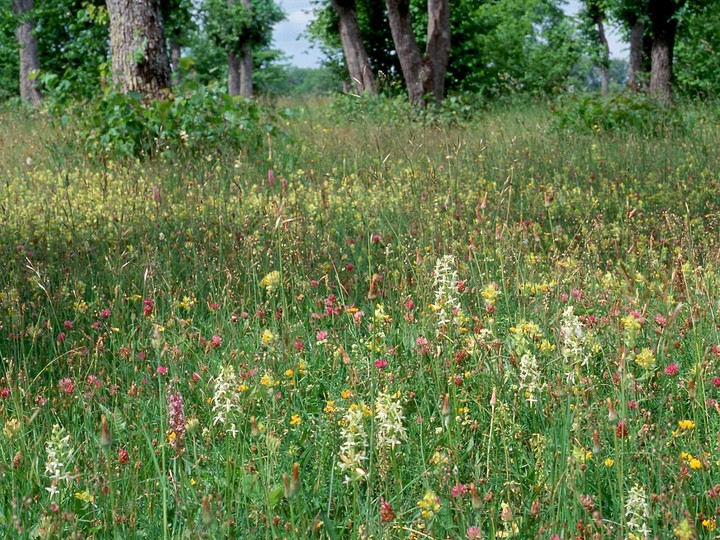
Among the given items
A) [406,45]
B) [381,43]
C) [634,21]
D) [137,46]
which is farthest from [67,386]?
[381,43]

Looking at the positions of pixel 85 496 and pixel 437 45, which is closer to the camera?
pixel 85 496

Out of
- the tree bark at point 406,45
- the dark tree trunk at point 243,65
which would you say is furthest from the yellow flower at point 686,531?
the dark tree trunk at point 243,65

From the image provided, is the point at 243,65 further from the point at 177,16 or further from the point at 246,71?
the point at 177,16

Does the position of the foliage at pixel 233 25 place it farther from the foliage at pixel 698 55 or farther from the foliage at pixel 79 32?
the foliage at pixel 698 55

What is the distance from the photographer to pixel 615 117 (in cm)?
911

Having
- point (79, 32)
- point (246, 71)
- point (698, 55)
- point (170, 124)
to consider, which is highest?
point (246, 71)

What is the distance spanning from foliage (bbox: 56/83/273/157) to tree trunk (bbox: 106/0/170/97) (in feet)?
1.30

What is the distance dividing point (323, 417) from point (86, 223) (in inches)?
120

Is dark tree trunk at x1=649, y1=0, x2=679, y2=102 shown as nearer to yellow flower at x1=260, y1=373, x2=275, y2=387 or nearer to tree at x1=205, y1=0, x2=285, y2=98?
yellow flower at x1=260, y1=373, x2=275, y2=387

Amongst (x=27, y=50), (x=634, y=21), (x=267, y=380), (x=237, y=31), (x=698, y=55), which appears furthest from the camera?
(x=237, y=31)

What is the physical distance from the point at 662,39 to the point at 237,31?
16.3m

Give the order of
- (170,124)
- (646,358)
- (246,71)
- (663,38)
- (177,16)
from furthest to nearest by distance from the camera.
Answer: (246,71) < (177,16) < (663,38) < (170,124) < (646,358)

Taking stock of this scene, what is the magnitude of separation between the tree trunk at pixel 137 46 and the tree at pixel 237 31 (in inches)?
715

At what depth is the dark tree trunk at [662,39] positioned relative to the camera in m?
15.1
